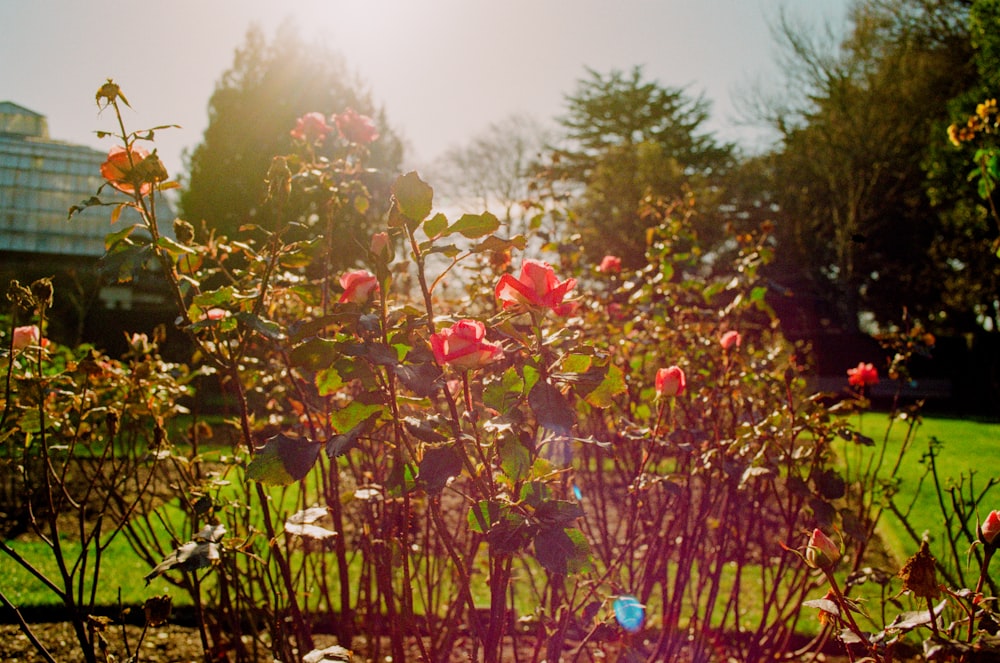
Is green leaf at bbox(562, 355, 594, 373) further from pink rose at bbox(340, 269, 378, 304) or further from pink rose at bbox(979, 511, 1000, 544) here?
pink rose at bbox(979, 511, 1000, 544)

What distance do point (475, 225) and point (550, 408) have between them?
29 cm

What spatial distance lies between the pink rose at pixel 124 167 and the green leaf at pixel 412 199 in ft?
1.82

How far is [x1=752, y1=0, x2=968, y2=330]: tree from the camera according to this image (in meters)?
16.2

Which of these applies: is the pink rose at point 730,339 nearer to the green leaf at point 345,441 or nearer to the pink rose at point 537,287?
the pink rose at point 537,287

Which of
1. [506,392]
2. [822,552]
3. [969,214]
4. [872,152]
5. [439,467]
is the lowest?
[822,552]

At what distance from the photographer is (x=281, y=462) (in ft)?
3.10

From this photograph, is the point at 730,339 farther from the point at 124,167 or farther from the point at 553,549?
the point at 124,167

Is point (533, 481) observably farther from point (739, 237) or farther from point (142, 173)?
point (739, 237)

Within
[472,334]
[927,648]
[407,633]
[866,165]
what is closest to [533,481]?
[472,334]

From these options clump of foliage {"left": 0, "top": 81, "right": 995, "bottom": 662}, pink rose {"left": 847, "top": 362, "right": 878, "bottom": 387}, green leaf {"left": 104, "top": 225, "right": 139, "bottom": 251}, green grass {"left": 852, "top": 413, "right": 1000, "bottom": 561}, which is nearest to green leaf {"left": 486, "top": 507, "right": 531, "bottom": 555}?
clump of foliage {"left": 0, "top": 81, "right": 995, "bottom": 662}

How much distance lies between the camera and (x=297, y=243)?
54.3 inches

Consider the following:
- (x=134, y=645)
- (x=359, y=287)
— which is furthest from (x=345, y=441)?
(x=134, y=645)

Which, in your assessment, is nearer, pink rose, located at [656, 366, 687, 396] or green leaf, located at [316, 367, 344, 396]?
green leaf, located at [316, 367, 344, 396]

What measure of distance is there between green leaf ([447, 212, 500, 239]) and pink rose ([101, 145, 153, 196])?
605 mm
